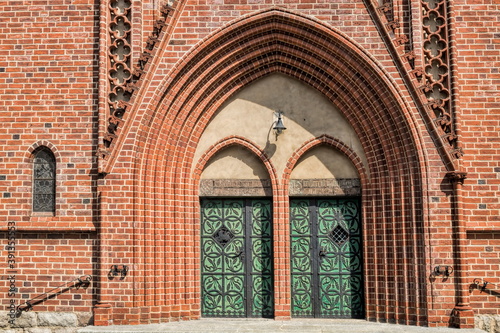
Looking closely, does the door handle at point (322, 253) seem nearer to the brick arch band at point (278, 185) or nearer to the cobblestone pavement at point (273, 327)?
the brick arch band at point (278, 185)

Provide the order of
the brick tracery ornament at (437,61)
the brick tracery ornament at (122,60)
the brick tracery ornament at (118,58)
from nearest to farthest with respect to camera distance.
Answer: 1. the brick tracery ornament at (437,61)
2. the brick tracery ornament at (122,60)
3. the brick tracery ornament at (118,58)

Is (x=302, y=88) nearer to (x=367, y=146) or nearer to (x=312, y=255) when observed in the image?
(x=367, y=146)

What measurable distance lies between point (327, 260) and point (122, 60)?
5.26 metres

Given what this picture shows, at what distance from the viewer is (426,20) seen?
1100 centimetres

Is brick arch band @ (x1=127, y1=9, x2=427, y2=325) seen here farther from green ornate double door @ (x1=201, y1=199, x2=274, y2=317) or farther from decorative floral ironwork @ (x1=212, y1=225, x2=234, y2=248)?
decorative floral ironwork @ (x1=212, y1=225, x2=234, y2=248)

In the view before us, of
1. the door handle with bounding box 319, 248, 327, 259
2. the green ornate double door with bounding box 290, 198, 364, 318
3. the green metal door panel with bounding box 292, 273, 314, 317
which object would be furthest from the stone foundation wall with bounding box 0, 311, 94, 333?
the door handle with bounding box 319, 248, 327, 259

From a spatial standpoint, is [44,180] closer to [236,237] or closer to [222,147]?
[222,147]

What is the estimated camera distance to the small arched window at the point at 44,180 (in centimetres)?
1109

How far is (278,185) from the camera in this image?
11.5m

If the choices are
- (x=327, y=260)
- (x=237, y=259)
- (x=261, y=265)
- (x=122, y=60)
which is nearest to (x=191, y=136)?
(x=122, y=60)

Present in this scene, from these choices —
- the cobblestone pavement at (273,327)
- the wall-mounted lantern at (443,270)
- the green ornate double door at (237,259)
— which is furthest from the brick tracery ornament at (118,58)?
the wall-mounted lantern at (443,270)

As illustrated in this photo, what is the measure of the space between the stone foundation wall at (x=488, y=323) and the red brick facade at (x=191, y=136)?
0.67ft

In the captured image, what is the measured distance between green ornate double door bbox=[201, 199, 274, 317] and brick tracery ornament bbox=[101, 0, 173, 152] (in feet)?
8.02

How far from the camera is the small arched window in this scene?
1109 cm
